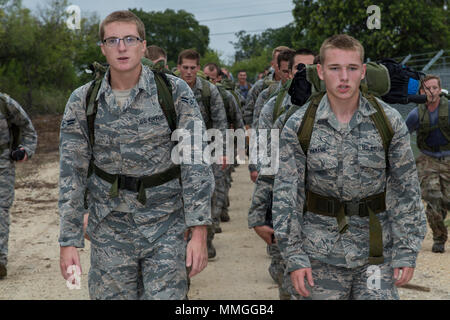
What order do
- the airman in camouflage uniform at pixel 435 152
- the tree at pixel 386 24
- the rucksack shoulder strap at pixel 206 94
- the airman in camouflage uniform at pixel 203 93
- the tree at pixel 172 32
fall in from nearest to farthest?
the airman in camouflage uniform at pixel 203 93 → the rucksack shoulder strap at pixel 206 94 → the airman in camouflage uniform at pixel 435 152 → the tree at pixel 386 24 → the tree at pixel 172 32

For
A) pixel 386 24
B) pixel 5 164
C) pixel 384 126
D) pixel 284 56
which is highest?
pixel 386 24

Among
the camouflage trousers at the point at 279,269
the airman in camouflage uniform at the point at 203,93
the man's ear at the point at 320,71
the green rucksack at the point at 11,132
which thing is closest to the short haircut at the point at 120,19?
the man's ear at the point at 320,71

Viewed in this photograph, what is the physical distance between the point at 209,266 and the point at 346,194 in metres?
4.33

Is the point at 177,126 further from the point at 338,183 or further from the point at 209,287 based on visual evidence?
the point at 209,287

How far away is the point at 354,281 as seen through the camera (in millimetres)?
3766

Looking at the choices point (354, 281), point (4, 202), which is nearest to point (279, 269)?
point (354, 281)

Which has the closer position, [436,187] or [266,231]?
[266,231]

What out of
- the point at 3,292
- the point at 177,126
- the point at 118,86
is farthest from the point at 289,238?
the point at 3,292

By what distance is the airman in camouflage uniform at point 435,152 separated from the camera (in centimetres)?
853

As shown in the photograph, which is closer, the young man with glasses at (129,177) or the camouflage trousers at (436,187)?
the young man with glasses at (129,177)

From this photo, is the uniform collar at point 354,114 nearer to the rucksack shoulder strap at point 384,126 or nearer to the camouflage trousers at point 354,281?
the rucksack shoulder strap at point 384,126

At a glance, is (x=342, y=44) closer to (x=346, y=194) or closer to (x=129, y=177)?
(x=346, y=194)

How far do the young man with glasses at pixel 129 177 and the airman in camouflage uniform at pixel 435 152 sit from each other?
213 inches

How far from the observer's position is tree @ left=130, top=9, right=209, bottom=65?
3634 inches
